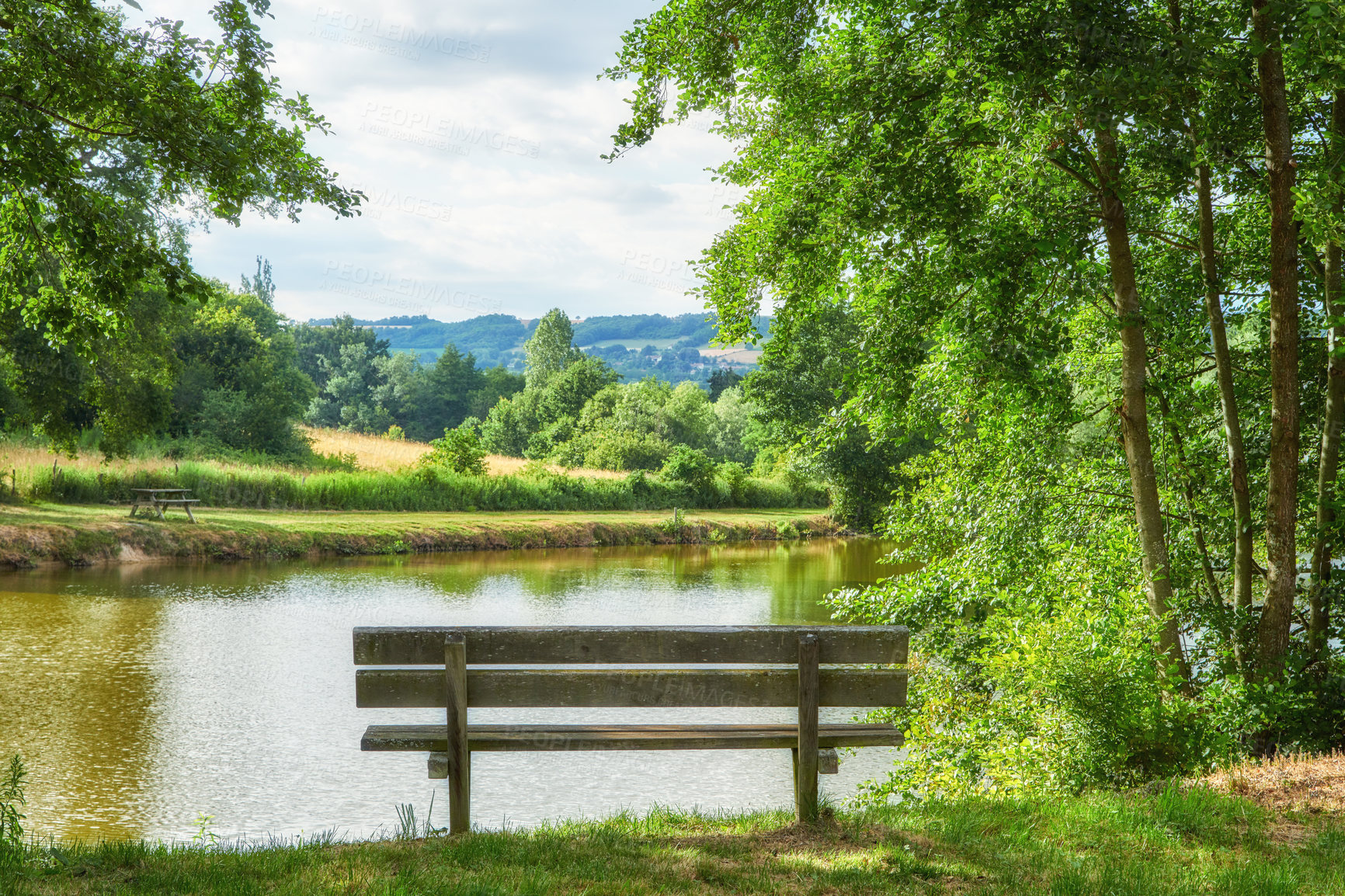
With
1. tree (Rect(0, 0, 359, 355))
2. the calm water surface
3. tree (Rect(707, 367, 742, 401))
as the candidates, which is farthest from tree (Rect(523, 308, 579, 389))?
tree (Rect(0, 0, 359, 355))

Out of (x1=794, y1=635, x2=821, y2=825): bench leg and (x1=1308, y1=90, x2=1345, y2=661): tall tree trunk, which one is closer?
(x1=794, y1=635, x2=821, y2=825): bench leg

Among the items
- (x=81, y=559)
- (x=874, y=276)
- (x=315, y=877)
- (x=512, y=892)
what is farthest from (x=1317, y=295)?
(x=81, y=559)

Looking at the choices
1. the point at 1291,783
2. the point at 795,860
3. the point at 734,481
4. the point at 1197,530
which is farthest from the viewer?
the point at 734,481

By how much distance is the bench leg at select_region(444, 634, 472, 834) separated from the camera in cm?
425

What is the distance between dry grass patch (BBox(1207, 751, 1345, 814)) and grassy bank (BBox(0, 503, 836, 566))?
24.6 m

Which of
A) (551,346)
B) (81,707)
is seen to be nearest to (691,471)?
(81,707)

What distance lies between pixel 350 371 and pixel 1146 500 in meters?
91.4

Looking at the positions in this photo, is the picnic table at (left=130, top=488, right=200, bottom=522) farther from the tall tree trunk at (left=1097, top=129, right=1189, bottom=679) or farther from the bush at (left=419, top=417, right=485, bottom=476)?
the tall tree trunk at (left=1097, top=129, right=1189, bottom=679)

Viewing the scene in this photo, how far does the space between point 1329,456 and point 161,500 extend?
89.8 feet

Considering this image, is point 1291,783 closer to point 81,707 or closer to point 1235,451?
point 1235,451

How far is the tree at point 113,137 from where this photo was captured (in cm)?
608

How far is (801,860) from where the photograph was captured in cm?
397

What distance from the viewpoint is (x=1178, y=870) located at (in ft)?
13.3

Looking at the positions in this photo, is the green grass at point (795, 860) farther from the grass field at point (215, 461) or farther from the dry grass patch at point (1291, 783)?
the grass field at point (215, 461)
